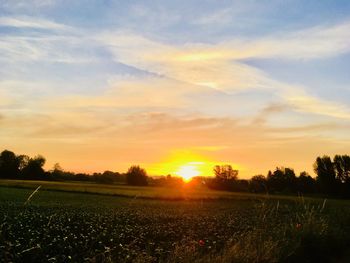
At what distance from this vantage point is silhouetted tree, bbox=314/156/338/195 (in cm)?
10109

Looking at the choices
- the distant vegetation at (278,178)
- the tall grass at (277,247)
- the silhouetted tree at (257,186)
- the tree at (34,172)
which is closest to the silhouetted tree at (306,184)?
the distant vegetation at (278,178)

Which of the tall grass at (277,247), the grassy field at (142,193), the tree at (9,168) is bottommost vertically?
the tall grass at (277,247)

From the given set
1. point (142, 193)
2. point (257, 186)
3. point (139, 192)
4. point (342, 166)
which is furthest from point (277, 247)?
point (342, 166)

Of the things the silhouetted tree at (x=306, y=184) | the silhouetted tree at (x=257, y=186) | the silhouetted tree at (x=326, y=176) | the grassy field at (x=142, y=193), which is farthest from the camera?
the silhouetted tree at (x=306, y=184)

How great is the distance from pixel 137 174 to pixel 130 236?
3837 inches

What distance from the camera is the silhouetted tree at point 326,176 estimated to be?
101088 millimetres

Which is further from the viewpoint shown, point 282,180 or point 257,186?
point 282,180

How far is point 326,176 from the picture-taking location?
106m

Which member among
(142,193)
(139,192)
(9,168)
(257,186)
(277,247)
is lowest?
(277,247)

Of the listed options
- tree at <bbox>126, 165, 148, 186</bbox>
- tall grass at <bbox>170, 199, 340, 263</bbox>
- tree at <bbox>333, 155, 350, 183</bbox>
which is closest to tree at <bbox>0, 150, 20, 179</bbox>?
tree at <bbox>126, 165, 148, 186</bbox>

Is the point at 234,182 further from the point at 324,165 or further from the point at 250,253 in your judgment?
the point at 250,253

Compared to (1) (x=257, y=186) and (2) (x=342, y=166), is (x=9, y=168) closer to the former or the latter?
(2) (x=342, y=166)

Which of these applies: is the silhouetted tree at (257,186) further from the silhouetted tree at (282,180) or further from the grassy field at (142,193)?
the silhouetted tree at (282,180)

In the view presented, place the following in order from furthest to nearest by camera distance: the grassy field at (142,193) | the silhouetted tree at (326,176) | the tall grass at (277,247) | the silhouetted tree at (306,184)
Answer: the silhouetted tree at (306,184) → the silhouetted tree at (326,176) → the grassy field at (142,193) → the tall grass at (277,247)
